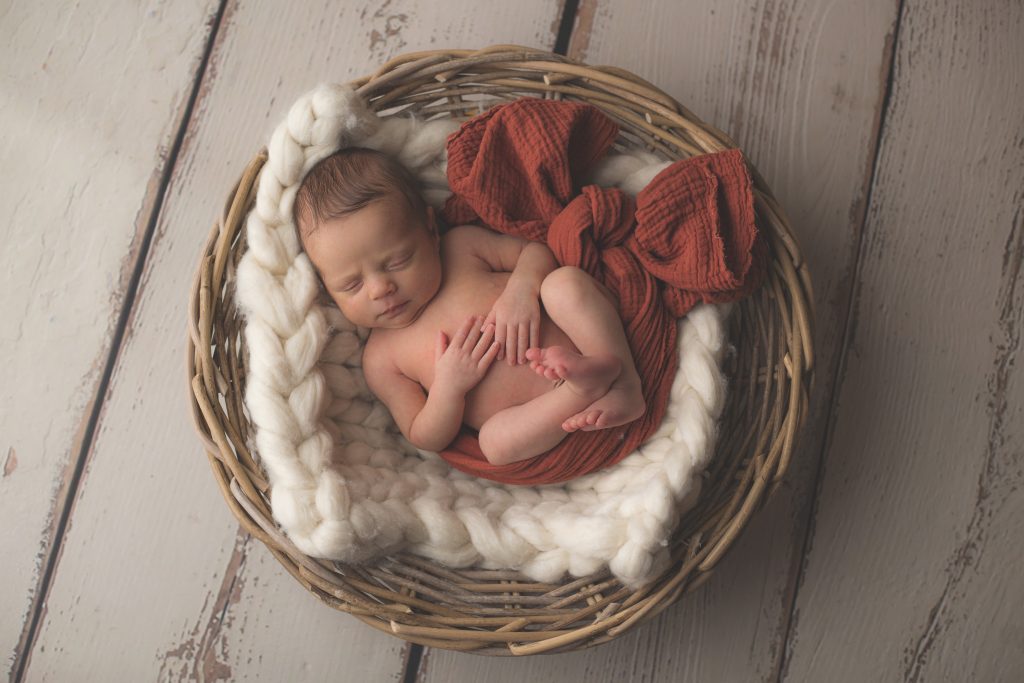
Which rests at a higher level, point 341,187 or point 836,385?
point 341,187

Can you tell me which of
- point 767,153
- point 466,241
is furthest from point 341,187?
point 767,153

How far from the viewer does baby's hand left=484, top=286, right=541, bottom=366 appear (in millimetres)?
1245

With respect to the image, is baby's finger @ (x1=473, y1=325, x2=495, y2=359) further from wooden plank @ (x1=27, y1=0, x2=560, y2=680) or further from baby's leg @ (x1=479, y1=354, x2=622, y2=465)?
wooden plank @ (x1=27, y1=0, x2=560, y2=680)

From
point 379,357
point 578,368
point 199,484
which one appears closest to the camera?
point 578,368

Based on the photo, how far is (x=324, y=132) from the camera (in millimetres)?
1194

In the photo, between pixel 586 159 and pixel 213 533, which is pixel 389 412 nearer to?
pixel 213 533

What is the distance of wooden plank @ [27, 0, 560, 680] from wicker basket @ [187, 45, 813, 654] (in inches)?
10.6

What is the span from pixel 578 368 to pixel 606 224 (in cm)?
27

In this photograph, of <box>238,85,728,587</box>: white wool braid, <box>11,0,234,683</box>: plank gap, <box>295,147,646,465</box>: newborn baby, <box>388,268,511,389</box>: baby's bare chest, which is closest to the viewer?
<box>238,85,728,587</box>: white wool braid

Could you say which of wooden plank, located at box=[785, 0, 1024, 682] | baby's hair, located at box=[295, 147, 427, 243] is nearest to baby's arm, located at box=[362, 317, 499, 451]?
baby's hair, located at box=[295, 147, 427, 243]

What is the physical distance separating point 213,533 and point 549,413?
0.64 meters

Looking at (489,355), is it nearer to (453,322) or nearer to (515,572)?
(453,322)

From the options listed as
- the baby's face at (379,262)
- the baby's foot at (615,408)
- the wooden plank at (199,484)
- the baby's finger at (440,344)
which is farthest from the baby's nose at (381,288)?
the wooden plank at (199,484)

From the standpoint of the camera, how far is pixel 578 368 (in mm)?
1121
